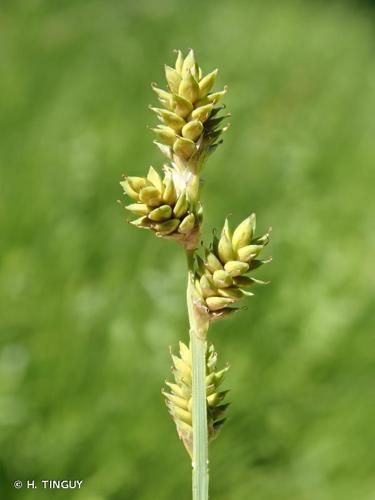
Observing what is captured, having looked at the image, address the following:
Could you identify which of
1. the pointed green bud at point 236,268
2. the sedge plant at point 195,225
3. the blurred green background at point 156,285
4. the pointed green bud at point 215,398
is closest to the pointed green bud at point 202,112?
the sedge plant at point 195,225

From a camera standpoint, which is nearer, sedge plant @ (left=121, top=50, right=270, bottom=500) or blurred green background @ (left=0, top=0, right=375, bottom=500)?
sedge plant @ (left=121, top=50, right=270, bottom=500)

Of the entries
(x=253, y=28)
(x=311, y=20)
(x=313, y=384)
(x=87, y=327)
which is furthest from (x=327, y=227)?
(x=311, y=20)

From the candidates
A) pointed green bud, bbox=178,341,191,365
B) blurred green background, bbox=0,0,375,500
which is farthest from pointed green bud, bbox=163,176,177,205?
blurred green background, bbox=0,0,375,500

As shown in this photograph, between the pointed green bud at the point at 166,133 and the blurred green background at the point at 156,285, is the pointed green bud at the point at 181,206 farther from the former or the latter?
the blurred green background at the point at 156,285

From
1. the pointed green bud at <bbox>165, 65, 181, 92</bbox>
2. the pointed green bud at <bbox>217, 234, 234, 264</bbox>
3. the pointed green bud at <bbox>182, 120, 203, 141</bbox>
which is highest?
the pointed green bud at <bbox>165, 65, 181, 92</bbox>

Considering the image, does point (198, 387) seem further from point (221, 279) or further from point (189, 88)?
point (189, 88)

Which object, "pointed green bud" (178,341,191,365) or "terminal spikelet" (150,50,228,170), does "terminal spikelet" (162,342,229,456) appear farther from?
"terminal spikelet" (150,50,228,170)

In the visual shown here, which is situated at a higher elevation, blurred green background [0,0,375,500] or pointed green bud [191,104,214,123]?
blurred green background [0,0,375,500]

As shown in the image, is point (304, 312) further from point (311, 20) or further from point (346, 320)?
point (311, 20)
